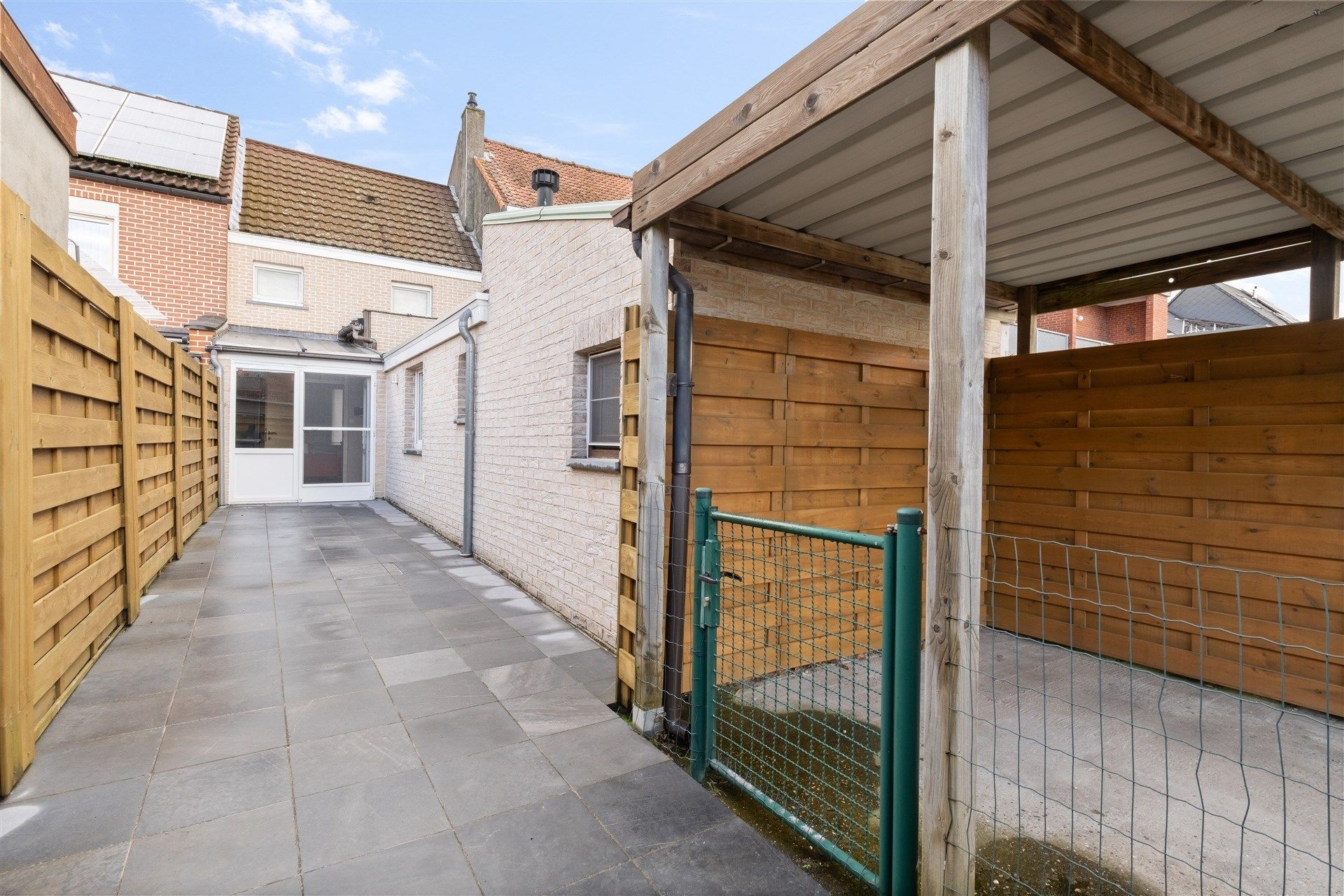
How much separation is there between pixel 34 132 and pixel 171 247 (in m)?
9.01

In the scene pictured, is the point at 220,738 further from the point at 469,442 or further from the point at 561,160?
the point at 561,160

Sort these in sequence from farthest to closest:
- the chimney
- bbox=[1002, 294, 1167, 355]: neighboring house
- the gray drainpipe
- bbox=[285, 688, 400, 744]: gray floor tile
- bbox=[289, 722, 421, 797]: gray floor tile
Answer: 1. bbox=[1002, 294, 1167, 355]: neighboring house
2. the chimney
3. the gray drainpipe
4. bbox=[285, 688, 400, 744]: gray floor tile
5. bbox=[289, 722, 421, 797]: gray floor tile

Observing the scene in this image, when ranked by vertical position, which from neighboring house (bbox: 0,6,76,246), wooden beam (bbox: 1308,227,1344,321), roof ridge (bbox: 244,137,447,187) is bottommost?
wooden beam (bbox: 1308,227,1344,321)

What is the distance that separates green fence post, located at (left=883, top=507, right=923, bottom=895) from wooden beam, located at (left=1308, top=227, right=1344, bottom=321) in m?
3.60

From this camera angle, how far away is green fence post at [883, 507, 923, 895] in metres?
1.92

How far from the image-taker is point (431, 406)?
9.33 meters

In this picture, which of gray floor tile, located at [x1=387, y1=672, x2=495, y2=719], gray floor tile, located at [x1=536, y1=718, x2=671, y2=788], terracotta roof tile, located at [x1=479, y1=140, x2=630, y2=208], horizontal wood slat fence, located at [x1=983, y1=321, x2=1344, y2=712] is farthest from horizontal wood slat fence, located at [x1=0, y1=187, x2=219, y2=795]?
terracotta roof tile, located at [x1=479, y1=140, x2=630, y2=208]

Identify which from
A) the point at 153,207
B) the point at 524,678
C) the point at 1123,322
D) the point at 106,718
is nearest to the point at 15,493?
the point at 106,718

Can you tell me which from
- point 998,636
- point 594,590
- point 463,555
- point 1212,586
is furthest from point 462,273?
point 1212,586

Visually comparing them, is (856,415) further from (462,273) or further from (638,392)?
(462,273)

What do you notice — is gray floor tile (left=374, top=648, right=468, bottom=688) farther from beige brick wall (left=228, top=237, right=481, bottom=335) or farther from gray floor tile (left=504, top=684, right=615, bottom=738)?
beige brick wall (left=228, top=237, right=481, bottom=335)

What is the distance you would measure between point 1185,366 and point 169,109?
17286mm

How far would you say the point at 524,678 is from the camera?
3.78 m

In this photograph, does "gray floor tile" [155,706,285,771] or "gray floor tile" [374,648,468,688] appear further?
"gray floor tile" [374,648,468,688]
